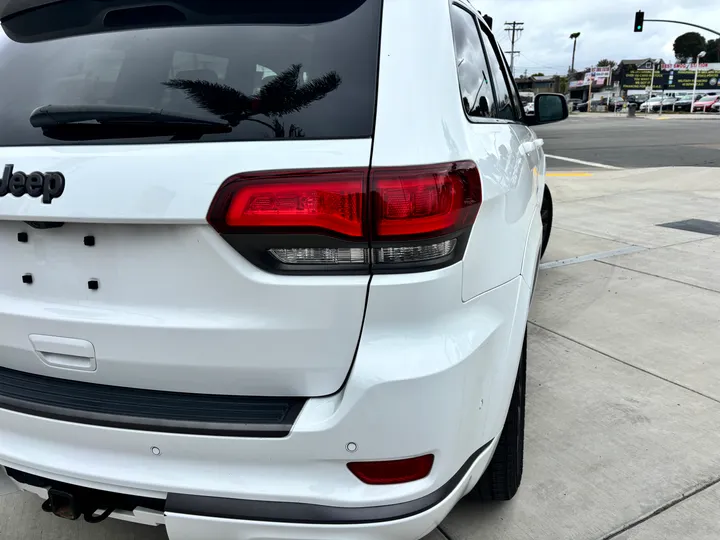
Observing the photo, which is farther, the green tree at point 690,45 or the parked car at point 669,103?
the green tree at point 690,45

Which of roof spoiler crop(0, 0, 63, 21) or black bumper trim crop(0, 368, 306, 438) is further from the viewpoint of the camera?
roof spoiler crop(0, 0, 63, 21)

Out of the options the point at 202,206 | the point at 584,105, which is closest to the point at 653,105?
the point at 584,105

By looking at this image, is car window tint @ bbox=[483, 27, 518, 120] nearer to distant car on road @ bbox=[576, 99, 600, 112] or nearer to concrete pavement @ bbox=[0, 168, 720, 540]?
concrete pavement @ bbox=[0, 168, 720, 540]

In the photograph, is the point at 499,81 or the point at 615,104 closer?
the point at 499,81

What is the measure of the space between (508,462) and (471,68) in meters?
1.43

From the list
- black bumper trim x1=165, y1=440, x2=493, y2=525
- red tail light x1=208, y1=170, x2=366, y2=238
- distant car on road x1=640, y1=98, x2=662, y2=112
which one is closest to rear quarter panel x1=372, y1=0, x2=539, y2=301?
red tail light x1=208, y1=170, x2=366, y2=238

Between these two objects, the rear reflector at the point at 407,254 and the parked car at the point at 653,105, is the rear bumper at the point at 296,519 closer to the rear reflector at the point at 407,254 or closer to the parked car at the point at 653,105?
the rear reflector at the point at 407,254

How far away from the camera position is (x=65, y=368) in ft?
5.58

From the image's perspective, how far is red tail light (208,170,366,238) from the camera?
143cm

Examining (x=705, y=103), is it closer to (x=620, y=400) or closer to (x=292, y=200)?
(x=620, y=400)

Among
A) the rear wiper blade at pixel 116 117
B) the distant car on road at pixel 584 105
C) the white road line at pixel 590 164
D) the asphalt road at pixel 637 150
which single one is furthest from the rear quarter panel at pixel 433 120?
the distant car on road at pixel 584 105

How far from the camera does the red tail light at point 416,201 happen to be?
145 cm

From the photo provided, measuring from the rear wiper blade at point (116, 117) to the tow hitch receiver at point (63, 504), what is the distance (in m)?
1.03

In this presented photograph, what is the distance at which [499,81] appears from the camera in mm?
2957
